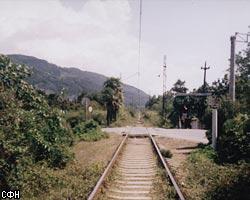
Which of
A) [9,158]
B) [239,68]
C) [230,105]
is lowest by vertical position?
[9,158]

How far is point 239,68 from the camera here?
256 feet

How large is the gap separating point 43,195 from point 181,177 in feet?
14.8

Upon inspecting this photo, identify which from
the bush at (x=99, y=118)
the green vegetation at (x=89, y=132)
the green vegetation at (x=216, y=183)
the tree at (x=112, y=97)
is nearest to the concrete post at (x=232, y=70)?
the green vegetation at (x=89, y=132)

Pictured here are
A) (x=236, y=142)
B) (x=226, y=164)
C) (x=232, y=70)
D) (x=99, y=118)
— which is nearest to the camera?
(x=226, y=164)

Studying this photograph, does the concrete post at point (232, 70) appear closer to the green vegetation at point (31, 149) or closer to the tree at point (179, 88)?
the green vegetation at point (31, 149)

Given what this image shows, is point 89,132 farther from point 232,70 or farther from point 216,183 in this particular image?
point 216,183

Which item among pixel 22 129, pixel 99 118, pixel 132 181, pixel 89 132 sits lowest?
pixel 132 181

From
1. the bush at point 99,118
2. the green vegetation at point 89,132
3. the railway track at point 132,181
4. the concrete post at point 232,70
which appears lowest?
the railway track at point 132,181

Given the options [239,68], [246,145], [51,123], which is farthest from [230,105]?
[239,68]

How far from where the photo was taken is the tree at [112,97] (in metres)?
78.7

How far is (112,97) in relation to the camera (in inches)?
3098

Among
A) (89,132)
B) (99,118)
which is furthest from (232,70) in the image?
(99,118)

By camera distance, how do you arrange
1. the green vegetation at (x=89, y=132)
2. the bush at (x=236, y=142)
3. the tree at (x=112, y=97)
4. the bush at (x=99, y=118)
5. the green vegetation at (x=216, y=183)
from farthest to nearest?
the tree at (x=112, y=97) < the bush at (x=99, y=118) < the green vegetation at (x=89, y=132) < the bush at (x=236, y=142) < the green vegetation at (x=216, y=183)

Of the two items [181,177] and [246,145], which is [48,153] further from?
[246,145]
